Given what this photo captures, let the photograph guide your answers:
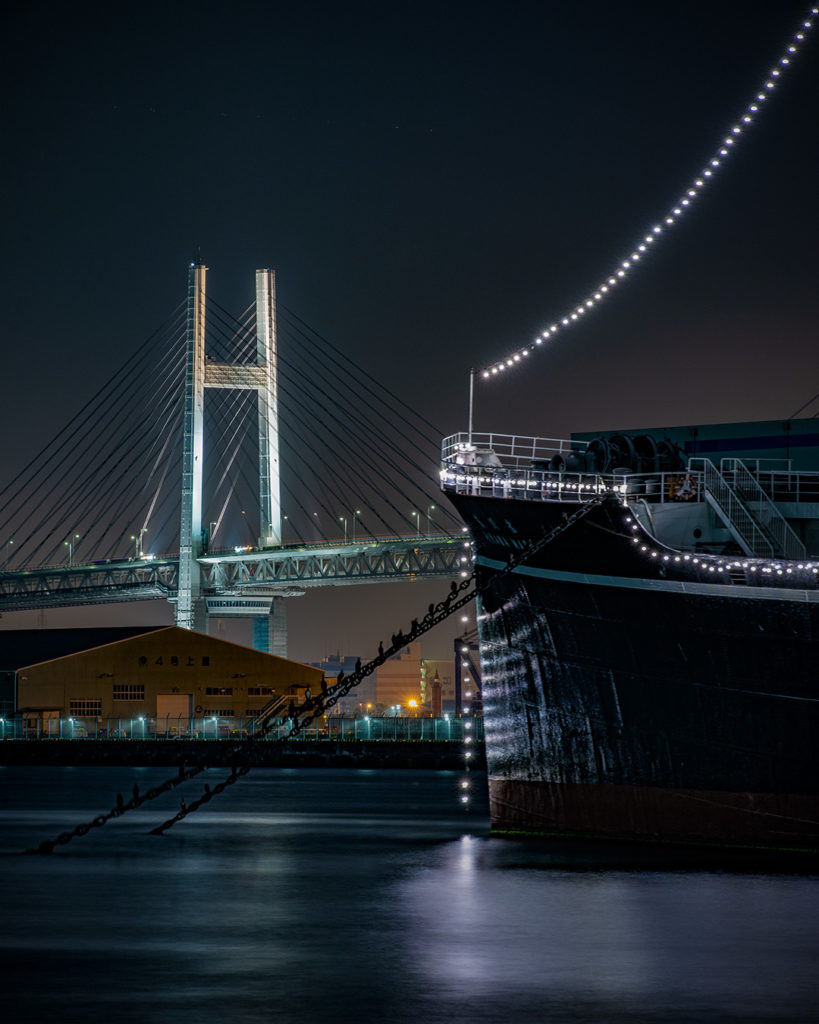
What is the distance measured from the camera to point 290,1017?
43.7ft

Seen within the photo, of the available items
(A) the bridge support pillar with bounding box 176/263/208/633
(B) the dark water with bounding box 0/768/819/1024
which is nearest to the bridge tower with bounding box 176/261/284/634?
(A) the bridge support pillar with bounding box 176/263/208/633

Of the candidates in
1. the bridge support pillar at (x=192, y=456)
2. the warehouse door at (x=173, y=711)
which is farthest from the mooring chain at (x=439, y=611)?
the bridge support pillar at (x=192, y=456)

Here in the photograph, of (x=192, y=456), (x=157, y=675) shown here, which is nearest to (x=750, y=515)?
(x=157, y=675)

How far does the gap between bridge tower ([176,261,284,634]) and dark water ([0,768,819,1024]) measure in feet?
146

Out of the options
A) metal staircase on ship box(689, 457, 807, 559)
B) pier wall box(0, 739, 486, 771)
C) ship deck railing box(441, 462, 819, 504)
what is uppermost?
ship deck railing box(441, 462, 819, 504)

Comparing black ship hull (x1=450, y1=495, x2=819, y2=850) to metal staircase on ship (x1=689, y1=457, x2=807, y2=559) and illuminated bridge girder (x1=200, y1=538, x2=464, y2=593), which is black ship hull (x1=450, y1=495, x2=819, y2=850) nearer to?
metal staircase on ship (x1=689, y1=457, x2=807, y2=559)

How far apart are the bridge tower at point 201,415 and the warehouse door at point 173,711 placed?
8119 mm

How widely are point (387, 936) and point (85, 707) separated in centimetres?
4831

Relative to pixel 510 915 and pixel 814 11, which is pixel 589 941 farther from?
pixel 814 11

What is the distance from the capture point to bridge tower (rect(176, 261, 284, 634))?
72625 mm

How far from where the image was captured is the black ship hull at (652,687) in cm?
2056

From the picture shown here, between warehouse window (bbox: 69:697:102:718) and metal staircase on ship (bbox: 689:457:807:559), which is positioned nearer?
metal staircase on ship (bbox: 689:457:807:559)

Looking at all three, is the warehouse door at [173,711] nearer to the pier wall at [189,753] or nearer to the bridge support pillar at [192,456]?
the pier wall at [189,753]

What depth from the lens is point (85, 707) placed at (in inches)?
2520
